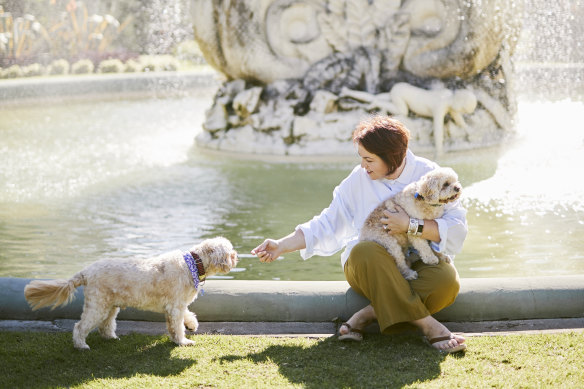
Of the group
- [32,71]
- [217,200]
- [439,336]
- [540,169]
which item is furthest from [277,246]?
[32,71]

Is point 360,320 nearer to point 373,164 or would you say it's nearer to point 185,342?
point 373,164

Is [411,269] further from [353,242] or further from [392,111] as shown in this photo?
[392,111]

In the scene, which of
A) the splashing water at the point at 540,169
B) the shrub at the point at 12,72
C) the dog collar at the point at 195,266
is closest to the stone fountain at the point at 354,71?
the splashing water at the point at 540,169

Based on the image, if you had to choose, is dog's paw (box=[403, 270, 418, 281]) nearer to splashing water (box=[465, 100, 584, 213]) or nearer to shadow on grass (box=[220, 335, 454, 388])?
shadow on grass (box=[220, 335, 454, 388])

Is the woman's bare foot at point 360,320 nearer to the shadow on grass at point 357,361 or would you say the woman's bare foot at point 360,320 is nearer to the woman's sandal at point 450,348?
the shadow on grass at point 357,361

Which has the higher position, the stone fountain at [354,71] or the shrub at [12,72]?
the stone fountain at [354,71]

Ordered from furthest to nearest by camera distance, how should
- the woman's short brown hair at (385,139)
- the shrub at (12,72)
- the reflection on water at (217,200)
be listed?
the shrub at (12,72)
the reflection on water at (217,200)
the woman's short brown hair at (385,139)

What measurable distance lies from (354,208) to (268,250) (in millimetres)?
558

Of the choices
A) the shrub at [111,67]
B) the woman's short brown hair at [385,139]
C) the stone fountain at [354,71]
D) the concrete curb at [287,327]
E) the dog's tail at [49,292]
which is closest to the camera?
the dog's tail at [49,292]

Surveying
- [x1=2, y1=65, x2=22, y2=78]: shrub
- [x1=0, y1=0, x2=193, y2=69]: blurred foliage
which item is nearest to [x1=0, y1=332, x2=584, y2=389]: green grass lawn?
[x1=2, y1=65, x2=22, y2=78]: shrub

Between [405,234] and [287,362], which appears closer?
[287,362]

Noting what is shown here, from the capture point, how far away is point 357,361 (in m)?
3.52

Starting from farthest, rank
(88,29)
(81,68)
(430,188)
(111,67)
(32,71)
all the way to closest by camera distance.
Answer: (88,29)
(81,68)
(111,67)
(32,71)
(430,188)

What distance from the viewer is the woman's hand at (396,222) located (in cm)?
375
